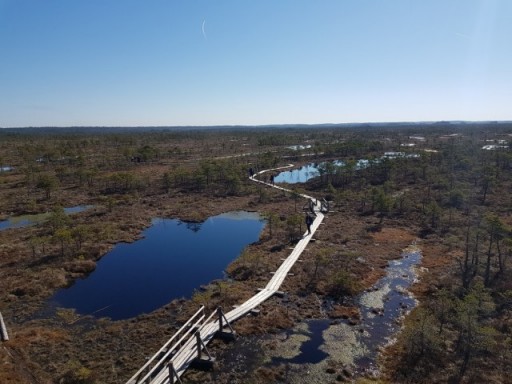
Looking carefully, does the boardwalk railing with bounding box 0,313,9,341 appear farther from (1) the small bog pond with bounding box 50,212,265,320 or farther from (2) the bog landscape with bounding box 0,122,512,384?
(1) the small bog pond with bounding box 50,212,265,320

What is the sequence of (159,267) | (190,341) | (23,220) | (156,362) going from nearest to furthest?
(156,362), (190,341), (159,267), (23,220)

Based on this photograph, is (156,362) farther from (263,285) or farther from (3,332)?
(263,285)

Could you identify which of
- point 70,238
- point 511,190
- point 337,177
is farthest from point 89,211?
point 511,190

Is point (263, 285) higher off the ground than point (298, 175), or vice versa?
point (298, 175)

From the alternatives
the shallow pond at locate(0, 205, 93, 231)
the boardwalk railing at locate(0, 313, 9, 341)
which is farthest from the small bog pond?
the shallow pond at locate(0, 205, 93, 231)

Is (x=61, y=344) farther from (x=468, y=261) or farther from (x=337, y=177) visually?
(x=337, y=177)

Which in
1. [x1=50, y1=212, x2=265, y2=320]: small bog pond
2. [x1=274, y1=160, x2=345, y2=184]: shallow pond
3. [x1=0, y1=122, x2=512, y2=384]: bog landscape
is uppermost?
[x1=274, y1=160, x2=345, y2=184]: shallow pond

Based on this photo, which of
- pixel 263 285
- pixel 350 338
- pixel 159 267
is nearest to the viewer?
pixel 350 338

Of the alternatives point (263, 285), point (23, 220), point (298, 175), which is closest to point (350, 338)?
point (263, 285)
